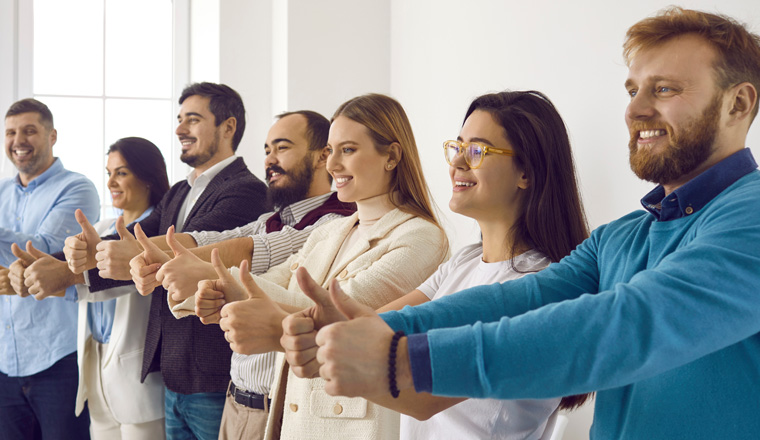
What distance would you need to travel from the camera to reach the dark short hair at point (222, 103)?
10.4ft

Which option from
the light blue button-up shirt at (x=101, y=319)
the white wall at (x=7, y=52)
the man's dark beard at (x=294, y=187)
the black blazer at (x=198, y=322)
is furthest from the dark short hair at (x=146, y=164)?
the white wall at (x=7, y=52)

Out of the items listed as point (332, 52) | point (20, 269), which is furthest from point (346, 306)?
point (332, 52)

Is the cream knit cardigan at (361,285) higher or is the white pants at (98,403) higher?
the cream knit cardigan at (361,285)

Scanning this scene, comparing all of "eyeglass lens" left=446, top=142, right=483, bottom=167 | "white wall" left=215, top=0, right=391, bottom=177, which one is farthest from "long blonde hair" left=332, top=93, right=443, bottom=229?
"white wall" left=215, top=0, right=391, bottom=177

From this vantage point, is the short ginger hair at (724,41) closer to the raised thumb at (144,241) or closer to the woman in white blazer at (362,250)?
the woman in white blazer at (362,250)

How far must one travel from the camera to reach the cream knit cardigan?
176cm

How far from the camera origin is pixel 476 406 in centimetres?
142

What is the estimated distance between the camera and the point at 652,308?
88 centimetres

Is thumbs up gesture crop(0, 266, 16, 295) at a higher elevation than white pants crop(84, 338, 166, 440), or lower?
higher

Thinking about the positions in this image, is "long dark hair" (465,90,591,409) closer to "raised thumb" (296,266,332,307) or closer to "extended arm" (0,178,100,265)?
"raised thumb" (296,266,332,307)

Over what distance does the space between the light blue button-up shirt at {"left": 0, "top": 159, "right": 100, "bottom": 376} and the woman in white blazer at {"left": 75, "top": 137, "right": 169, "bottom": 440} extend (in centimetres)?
17

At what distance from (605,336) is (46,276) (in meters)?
Result: 2.25

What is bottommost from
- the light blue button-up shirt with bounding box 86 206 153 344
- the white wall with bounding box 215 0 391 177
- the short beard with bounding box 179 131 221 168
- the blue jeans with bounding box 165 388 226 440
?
the blue jeans with bounding box 165 388 226 440

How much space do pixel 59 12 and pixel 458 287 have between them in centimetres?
439
